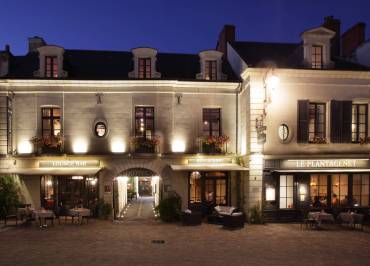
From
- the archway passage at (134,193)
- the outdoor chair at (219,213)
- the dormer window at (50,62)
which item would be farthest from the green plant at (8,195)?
the outdoor chair at (219,213)

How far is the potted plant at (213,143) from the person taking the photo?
54.1 ft

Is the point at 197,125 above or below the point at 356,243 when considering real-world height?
above

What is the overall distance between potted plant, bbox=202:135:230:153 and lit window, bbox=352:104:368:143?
606 cm

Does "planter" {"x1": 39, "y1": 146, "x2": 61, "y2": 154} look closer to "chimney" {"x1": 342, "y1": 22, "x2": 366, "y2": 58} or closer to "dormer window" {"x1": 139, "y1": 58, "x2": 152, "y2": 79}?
"dormer window" {"x1": 139, "y1": 58, "x2": 152, "y2": 79}

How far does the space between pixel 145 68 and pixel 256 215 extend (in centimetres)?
874

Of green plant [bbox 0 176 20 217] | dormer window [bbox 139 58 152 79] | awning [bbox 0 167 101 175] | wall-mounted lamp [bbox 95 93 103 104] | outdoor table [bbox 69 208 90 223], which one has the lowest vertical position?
outdoor table [bbox 69 208 90 223]

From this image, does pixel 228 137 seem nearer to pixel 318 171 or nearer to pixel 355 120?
pixel 318 171

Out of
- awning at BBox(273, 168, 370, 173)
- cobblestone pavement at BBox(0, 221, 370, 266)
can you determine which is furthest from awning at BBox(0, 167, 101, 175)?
awning at BBox(273, 168, 370, 173)

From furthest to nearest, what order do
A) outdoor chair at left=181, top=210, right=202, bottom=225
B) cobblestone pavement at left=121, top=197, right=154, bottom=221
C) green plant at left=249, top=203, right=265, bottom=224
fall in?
cobblestone pavement at left=121, top=197, right=154, bottom=221, green plant at left=249, top=203, right=265, bottom=224, outdoor chair at left=181, top=210, right=202, bottom=225

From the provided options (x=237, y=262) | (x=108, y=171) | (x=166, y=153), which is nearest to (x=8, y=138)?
(x=108, y=171)

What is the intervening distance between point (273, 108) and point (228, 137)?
2673 mm

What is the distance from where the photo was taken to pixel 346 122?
15641mm

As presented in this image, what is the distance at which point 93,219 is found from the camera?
1614cm

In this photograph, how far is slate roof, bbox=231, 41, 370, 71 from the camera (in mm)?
16047
